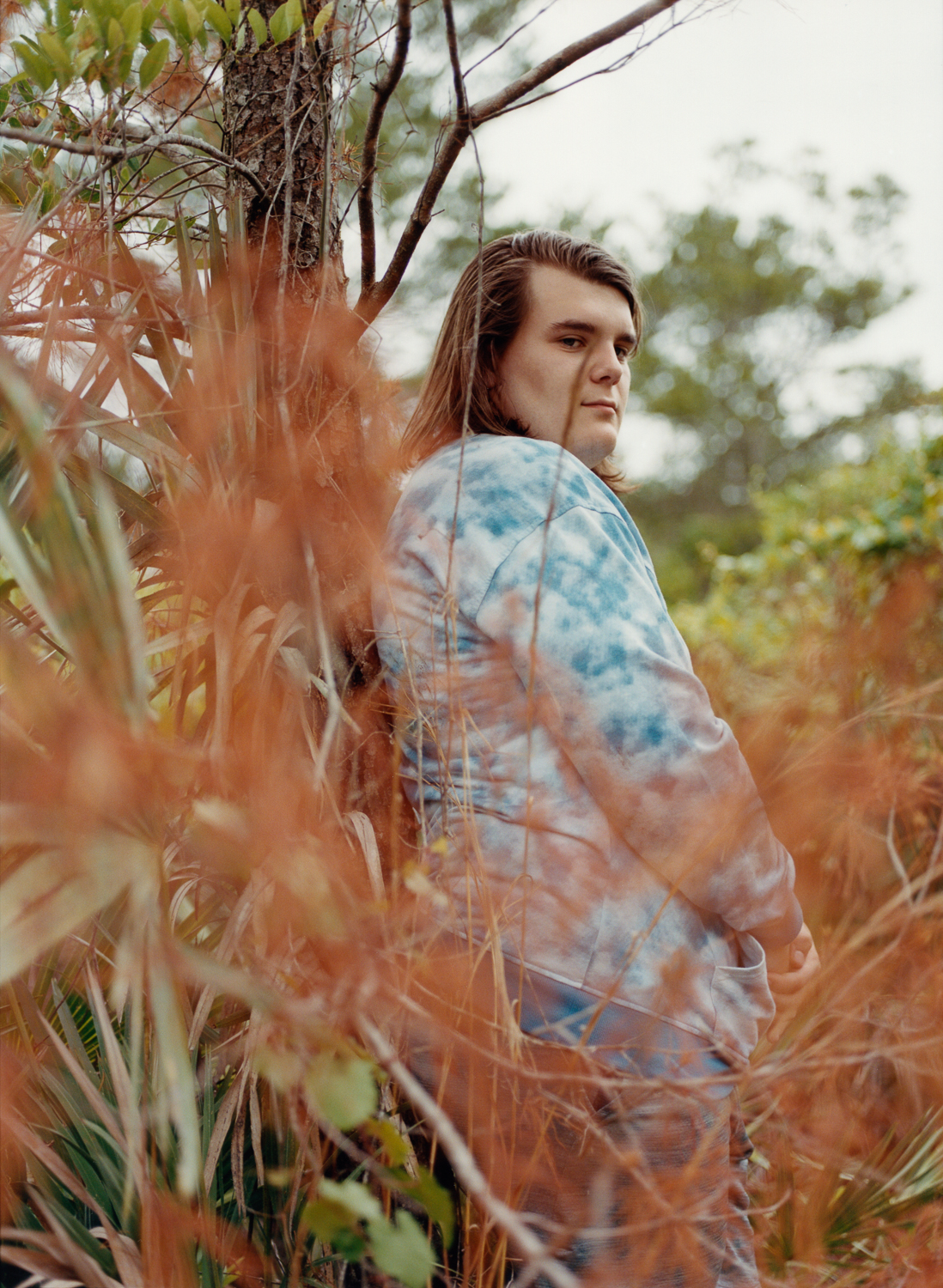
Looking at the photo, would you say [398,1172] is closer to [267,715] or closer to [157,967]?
[157,967]

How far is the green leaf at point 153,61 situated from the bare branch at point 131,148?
0.06 metres

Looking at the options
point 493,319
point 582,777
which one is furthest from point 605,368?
point 582,777

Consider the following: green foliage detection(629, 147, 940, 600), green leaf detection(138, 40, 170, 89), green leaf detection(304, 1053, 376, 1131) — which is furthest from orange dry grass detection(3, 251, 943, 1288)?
green foliage detection(629, 147, 940, 600)

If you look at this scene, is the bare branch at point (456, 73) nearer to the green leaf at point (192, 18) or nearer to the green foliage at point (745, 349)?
the green leaf at point (192, 18)

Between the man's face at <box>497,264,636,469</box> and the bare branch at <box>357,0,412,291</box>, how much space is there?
0.25m

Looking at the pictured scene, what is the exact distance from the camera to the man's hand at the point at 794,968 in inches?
46.1

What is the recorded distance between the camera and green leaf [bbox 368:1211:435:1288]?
55 centimetres

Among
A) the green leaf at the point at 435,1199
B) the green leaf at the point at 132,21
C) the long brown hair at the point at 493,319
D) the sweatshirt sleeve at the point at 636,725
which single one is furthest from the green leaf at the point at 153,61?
the green leaf at the point at 435,1199

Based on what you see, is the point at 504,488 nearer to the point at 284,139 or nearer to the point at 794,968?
the point at 284,139

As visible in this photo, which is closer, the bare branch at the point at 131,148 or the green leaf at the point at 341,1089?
the green leaf at the point at 341,1089

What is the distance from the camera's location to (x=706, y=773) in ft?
3.16

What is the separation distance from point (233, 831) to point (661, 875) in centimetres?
53

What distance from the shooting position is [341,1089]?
1.86 feet

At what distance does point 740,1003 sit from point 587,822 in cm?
28
